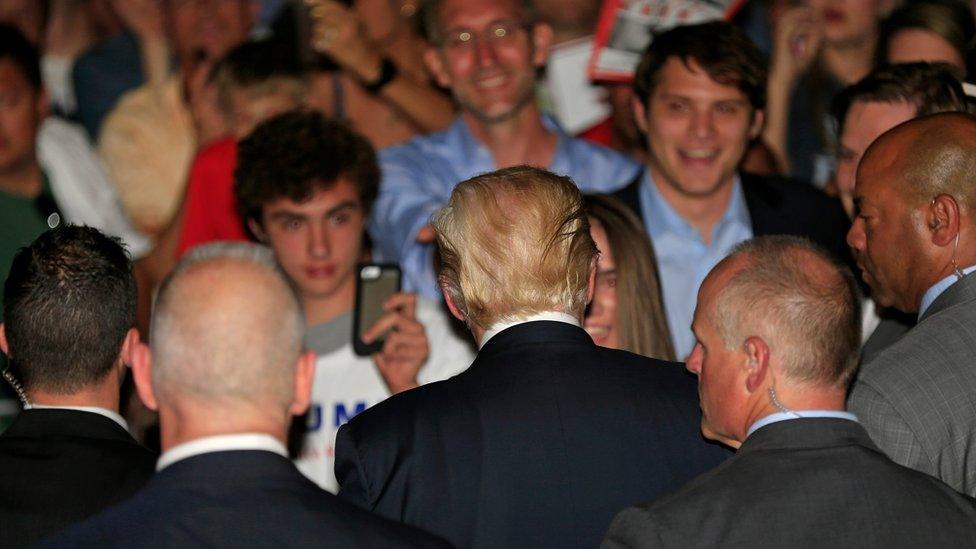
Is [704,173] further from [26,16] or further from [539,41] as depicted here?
[26,16]

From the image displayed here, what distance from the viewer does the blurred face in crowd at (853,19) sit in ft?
16.4

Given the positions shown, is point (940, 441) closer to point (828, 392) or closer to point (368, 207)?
point (828, 392)

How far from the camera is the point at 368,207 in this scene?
13.0ft

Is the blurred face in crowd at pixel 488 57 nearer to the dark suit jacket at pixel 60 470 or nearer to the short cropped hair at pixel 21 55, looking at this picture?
the short cropped hair at pixel 21 55

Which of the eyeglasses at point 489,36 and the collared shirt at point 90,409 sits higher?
the eyeglasses at point 489,36

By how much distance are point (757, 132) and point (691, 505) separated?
2.26 m

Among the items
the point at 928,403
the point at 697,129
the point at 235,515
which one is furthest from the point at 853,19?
the point at 235,515

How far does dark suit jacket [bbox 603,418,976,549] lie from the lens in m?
1.92

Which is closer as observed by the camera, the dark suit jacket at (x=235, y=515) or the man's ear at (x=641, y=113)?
the dark suit jacket at (x=235, y=515)

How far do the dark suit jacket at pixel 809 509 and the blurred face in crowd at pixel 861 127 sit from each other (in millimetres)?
1540

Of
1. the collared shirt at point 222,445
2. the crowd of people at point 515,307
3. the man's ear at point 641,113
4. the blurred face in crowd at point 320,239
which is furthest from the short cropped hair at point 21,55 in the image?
the collared shirt at point 222,445

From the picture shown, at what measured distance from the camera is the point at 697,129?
382 cm

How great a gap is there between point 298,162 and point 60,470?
69.3 inches

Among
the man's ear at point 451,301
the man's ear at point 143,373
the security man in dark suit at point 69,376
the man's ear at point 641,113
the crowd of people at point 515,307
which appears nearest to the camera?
the crowd of people at point 515,307
